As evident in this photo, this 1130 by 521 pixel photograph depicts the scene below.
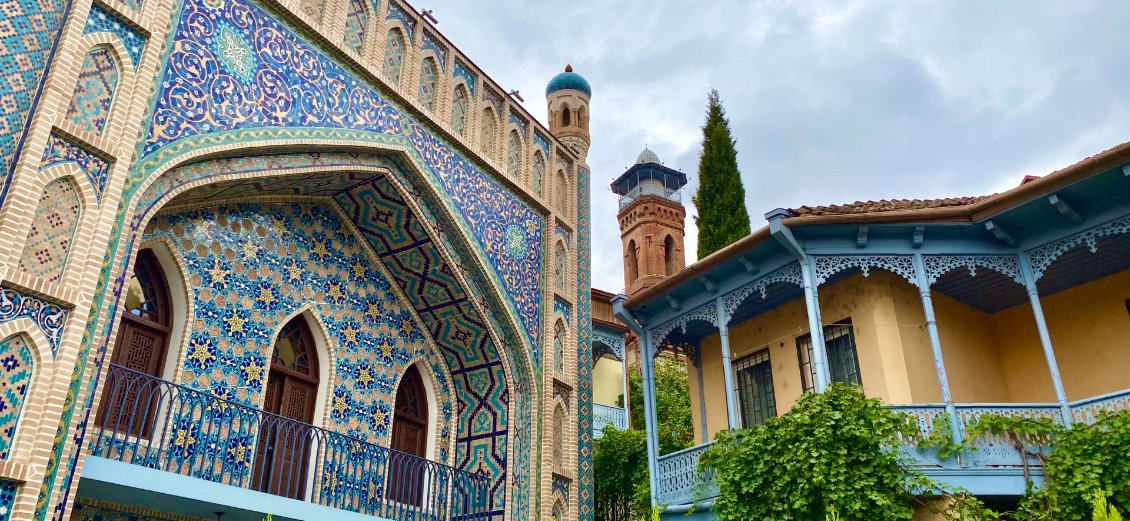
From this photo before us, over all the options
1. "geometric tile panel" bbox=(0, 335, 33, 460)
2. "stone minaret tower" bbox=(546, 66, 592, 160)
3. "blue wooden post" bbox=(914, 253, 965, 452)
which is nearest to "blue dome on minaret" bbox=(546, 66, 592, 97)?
Result: "stone minaret tower" bbox=(546, 66, 592, 160)

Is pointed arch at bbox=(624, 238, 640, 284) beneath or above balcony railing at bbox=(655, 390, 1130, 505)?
above

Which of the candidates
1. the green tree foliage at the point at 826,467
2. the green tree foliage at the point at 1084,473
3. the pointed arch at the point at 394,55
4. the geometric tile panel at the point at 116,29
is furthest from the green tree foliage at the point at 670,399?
the geometric tile panel at the point at 116,29

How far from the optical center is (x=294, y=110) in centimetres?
877

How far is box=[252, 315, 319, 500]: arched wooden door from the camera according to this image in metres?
9.10

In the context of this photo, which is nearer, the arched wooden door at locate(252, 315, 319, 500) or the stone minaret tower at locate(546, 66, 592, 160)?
the arched wooden door at locate(252, 315, 319, 500)

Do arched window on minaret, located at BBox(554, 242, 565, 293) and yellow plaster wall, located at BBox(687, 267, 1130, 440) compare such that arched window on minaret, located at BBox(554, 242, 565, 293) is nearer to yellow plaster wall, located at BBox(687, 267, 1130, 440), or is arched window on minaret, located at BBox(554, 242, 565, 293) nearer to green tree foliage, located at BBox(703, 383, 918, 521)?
yellow plaster wall, located at BBox(687, 267, 1130, 440)

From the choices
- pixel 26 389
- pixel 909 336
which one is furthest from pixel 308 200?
pixel 909 336

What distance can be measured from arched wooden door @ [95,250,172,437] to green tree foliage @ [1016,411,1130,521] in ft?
27.9

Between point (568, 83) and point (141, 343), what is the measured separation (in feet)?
29.2

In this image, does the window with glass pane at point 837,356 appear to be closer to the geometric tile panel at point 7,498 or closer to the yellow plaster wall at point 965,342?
the yellow plaster wall at point 965,342

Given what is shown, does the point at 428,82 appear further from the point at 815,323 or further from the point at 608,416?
the point at 608,416

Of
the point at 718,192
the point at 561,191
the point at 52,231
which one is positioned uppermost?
the point at 718,192

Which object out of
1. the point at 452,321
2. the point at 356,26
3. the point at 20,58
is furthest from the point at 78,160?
the point at 452,321

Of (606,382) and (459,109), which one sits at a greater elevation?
(459,109)
